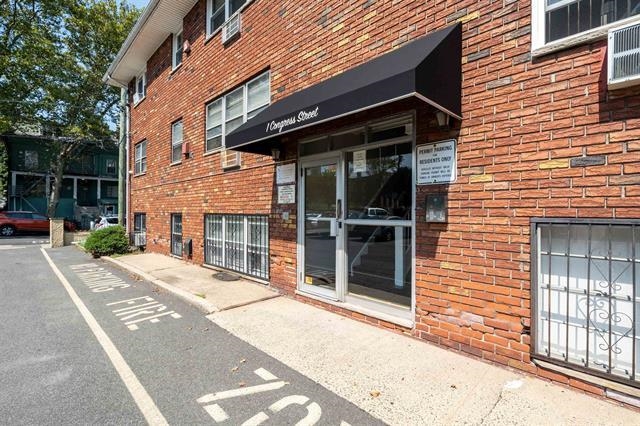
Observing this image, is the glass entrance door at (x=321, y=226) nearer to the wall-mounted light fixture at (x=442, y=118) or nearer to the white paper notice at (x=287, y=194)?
the white paper notice at (x=287, y=194)

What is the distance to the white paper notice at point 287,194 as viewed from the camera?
580 cm

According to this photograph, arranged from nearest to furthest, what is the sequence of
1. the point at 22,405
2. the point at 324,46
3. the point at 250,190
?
the point at 22,405
the point at 324,46
the point at 250,190

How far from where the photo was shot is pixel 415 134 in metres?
4.06

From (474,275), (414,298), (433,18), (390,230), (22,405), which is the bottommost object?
(22,405)

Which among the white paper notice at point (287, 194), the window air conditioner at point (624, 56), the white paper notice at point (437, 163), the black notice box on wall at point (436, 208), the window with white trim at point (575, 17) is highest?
the window with white trim at point (575, 17)

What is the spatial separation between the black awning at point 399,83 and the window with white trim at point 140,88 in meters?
11.1

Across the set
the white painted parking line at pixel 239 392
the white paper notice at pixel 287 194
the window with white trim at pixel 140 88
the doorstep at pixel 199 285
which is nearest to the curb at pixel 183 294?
the doorstep at pixel 199 285

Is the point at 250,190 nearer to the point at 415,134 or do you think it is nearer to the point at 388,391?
the point at 415,134

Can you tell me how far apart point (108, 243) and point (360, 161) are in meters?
10.3

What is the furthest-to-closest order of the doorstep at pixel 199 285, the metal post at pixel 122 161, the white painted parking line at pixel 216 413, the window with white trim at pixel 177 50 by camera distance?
the metal post at pixel 122 161 → the window with white trim at pixel 177 50 → the doorstep at pixel 199 285 → the white painted parking line at pixel 216 413

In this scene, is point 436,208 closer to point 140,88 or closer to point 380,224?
point 380,224

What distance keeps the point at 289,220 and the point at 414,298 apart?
262 cm

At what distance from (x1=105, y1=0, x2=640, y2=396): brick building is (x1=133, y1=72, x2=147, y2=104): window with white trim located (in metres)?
8.61

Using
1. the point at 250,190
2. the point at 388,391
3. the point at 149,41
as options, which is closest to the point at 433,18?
the point at 388,391
